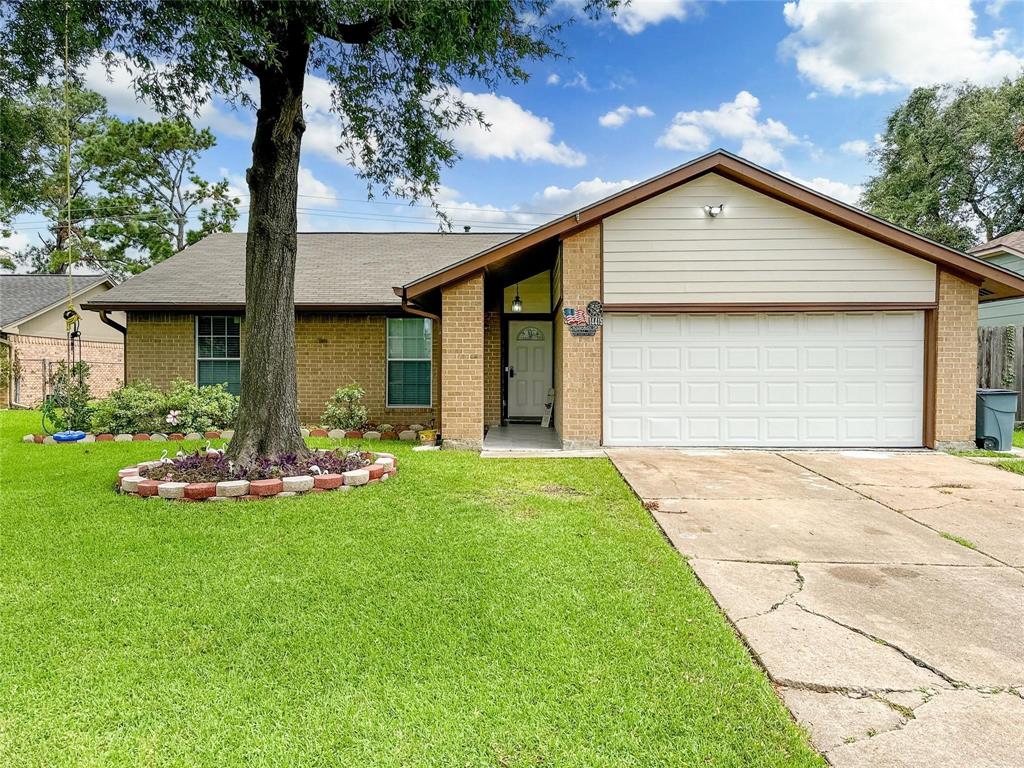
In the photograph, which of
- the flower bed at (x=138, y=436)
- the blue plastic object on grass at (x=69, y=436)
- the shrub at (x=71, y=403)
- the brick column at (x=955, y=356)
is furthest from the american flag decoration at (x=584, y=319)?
the shrub at (x=71, y=403)

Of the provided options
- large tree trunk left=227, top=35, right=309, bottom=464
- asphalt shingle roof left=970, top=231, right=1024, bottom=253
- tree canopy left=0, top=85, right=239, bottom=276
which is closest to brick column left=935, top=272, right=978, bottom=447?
asphalt shingle roof left=970, top=231, right=1024, bottom=253

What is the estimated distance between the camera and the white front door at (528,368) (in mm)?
12031

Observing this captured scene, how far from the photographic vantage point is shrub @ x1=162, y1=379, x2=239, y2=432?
33.2 ft

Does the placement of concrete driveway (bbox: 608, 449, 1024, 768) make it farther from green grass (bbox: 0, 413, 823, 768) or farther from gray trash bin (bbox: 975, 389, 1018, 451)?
gray trash bin (bbox: 975, 389, 1018, 451)

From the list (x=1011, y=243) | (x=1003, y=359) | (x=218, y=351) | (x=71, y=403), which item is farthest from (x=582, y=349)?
(x=1011, y=243)

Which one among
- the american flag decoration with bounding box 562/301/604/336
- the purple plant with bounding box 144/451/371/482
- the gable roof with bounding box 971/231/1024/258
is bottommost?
the purple plant with bounding box 144/451/371/482

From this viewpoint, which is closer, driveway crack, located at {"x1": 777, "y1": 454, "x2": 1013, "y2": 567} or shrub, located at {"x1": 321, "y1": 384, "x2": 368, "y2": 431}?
driveway crack, located at {"x1": 777, "y1": 454, "x2": 1013, "y2": 567}

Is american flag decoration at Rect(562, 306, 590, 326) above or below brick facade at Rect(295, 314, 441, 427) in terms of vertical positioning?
above

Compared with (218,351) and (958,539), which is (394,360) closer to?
(218,351)

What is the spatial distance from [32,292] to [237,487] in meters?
19.7

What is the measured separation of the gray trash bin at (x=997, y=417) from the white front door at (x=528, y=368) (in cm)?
744

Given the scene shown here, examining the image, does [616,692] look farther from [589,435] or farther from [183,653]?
[589,435]

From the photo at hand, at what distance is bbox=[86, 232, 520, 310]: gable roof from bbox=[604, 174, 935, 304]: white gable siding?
151 inches

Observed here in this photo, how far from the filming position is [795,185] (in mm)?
8031
